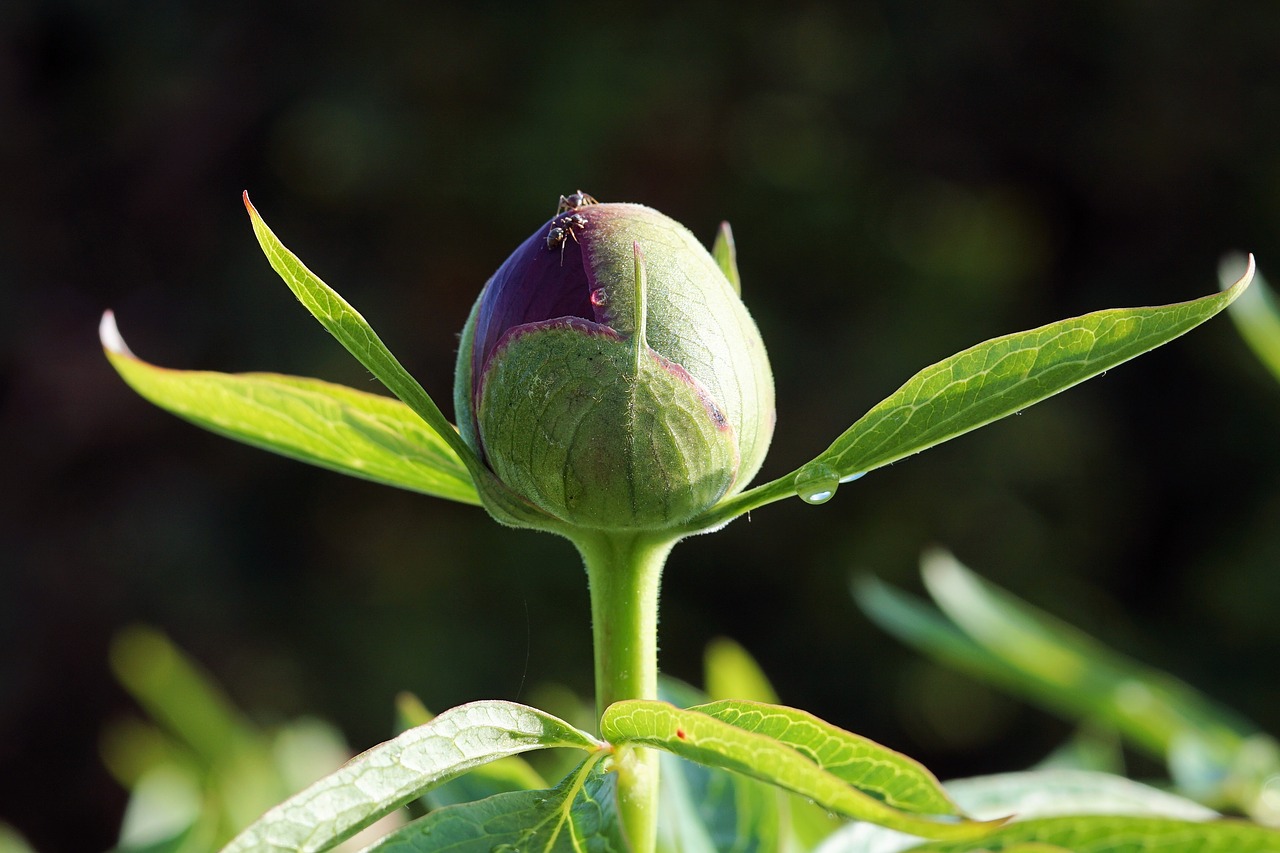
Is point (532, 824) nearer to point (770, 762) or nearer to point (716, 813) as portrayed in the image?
point (770, 762)

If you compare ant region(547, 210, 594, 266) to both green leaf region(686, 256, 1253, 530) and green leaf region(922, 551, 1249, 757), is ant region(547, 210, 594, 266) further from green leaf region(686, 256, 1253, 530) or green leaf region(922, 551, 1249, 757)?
green leaf region(922, 551, 1249, 757)

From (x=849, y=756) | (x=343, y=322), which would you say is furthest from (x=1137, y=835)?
(x=343, y=322)

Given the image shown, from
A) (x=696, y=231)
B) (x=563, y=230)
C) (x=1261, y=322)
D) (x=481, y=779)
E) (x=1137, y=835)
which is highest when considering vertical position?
(x=696, y=231)

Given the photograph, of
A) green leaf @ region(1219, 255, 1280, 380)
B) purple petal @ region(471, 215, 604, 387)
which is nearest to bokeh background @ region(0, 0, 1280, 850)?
green leaf @ region(1219, 255, 1280, 380)

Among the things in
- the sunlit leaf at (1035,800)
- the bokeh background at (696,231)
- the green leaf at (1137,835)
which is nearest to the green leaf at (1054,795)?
the sunlit leaf at (1035,800)

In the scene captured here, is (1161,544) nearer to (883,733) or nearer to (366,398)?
(883,733)
